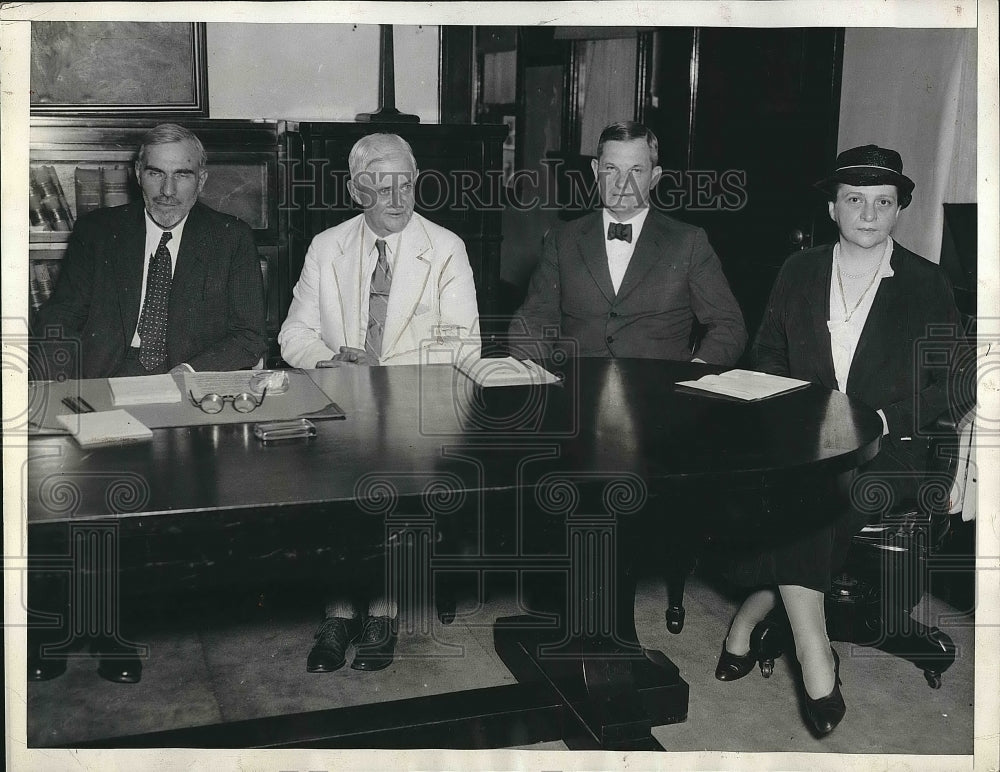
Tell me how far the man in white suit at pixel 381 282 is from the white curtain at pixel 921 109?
136cm

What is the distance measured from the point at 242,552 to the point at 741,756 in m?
1.25

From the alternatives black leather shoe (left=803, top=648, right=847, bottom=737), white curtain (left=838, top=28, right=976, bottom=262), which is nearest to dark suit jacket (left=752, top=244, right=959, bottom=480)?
white curtain (left=838, top=28, right=976, bottom=262)

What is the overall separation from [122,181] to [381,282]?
0.87m

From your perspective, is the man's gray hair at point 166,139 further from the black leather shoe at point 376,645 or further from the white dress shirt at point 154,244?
the black leather shoe at point 376,645

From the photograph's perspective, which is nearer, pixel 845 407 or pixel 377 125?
pixel 845 407

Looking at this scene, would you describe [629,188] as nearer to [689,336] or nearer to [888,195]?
[689,336]

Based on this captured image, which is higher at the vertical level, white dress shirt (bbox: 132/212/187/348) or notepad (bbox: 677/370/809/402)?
white dress shirt (bbox: 132/212/187/348)

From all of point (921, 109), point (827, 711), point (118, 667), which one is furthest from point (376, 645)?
point (921, 109)

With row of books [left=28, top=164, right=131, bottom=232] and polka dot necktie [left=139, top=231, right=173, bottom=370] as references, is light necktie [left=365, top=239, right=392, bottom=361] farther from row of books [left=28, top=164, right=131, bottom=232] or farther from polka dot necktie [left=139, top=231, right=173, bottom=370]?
row of books [left=28, top=164, right=131, bottom=232]

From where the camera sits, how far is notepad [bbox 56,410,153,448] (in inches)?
75.2

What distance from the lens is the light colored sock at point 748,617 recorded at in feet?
9.05

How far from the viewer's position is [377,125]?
337cm

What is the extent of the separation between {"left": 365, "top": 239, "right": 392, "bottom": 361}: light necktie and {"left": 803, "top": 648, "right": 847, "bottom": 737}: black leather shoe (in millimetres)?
1708

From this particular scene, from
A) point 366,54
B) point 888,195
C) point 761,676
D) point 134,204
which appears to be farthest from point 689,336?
point 134,204
